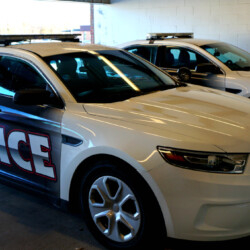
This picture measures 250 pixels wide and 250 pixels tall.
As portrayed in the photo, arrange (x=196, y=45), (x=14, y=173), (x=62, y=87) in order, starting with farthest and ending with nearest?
1. (x=196, y=45)
2. (x=14, y=173)
3. (x=62, y=87)

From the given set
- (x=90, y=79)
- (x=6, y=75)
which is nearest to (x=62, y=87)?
(x=90, y=79)

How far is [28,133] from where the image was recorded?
295 cm

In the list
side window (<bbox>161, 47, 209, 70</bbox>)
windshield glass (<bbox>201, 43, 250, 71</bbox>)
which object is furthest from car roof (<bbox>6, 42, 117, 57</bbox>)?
windshield glass (<bbox>201, 43, 250, 71</bbox>)

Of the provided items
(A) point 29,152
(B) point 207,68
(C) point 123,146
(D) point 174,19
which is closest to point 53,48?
(A) point 29,152

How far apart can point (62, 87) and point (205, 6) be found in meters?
8.42

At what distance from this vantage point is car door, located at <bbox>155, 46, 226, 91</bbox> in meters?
5.86

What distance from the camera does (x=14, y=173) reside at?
322 centimetres

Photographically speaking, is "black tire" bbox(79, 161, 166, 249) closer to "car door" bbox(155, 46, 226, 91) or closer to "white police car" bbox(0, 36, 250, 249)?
"white police car" bbox(0, 36, 250, 249)

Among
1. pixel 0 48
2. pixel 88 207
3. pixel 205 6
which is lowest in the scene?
pixel 88 207

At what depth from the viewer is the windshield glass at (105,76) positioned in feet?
10.0

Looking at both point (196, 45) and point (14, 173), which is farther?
point (196, 45)

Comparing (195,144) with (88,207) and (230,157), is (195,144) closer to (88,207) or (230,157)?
(230,157)

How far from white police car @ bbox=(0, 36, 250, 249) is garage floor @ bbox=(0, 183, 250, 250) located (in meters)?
0.23

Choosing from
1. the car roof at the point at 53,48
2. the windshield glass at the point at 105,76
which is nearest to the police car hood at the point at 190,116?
the windshield glass at the point at 105,76
